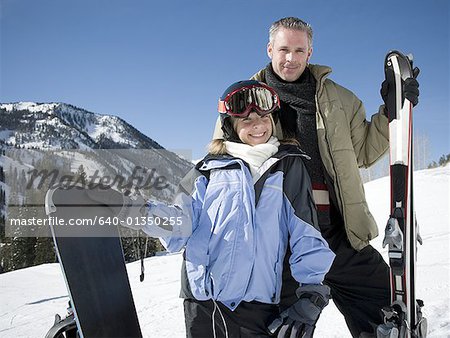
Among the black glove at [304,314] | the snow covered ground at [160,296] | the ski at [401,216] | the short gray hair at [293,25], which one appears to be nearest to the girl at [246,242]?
the black glove at [304,314]

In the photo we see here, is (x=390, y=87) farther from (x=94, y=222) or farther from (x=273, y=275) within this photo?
(x=94, y=222)

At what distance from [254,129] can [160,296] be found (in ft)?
15.4

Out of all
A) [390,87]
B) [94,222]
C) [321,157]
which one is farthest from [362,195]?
[94,222]

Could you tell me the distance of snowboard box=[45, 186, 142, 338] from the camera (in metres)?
1.82

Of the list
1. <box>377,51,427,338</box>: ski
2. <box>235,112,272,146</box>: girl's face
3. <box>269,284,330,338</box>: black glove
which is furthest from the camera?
<box>377,51,427,338</box>: ski

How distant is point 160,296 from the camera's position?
6.11 metres

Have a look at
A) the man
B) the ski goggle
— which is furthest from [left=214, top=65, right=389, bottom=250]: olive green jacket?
the ski goggle

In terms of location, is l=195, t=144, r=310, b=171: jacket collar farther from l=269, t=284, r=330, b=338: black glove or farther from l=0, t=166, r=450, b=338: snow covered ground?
l=0, t=166, r=450, b=338: snow covered ground

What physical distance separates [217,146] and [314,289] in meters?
0.91

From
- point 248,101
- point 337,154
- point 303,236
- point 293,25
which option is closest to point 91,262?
point 303,236

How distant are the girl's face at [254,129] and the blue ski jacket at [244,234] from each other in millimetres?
191

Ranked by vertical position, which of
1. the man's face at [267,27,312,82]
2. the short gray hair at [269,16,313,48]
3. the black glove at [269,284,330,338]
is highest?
the short gray hair at [269,16,313,48]

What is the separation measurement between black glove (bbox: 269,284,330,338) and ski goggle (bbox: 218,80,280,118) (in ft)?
3.24

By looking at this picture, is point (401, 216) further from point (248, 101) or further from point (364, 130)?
point (248, 101)
